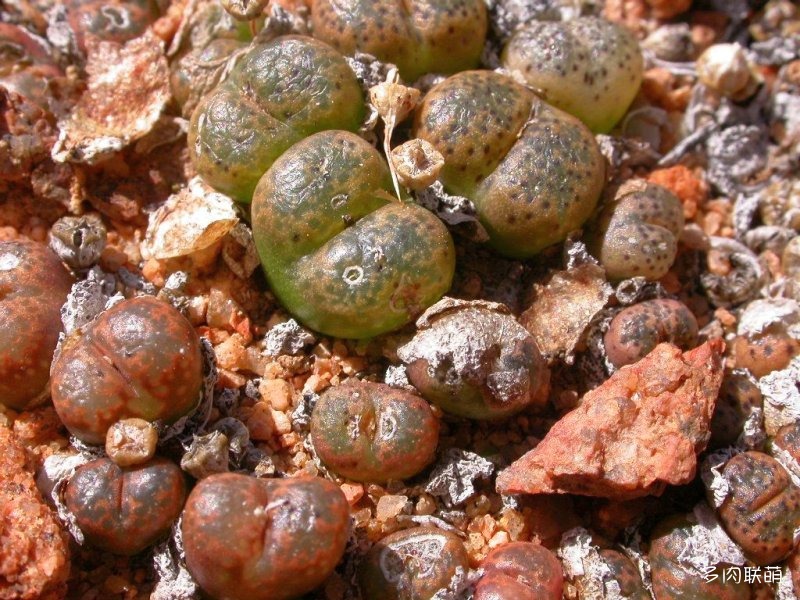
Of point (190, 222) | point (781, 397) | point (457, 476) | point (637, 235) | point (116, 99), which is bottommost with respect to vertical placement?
point (781, 397)

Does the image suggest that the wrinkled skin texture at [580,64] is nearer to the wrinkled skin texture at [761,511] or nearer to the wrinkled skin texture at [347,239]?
the wrinkled skin texture at [347,239]

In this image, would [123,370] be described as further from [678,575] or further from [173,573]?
[678,575]

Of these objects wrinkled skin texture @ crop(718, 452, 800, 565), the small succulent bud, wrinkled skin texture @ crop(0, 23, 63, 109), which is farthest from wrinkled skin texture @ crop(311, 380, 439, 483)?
the small succulent bud

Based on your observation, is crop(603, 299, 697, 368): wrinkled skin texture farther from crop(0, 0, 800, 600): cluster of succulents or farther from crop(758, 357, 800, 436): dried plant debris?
crop(758, 357, 800, 436): dried plant debris

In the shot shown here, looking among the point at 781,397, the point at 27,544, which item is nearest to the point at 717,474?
the point at 781,397

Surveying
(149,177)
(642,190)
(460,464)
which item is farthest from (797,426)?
(149,177)

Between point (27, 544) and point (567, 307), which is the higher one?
point (27, 544)
